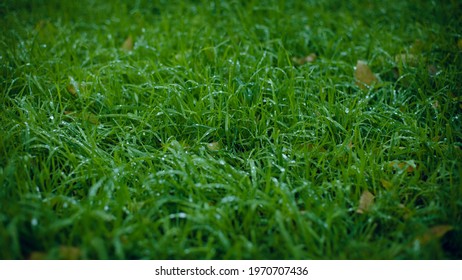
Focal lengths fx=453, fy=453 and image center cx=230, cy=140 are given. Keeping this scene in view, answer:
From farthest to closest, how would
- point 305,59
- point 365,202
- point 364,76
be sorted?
point 305,59 → point 364,76 → point 365,202

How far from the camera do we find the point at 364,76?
8.96 feet

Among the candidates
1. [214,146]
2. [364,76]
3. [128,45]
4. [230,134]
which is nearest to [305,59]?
[364,76]

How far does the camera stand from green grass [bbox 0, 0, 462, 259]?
1779 mm

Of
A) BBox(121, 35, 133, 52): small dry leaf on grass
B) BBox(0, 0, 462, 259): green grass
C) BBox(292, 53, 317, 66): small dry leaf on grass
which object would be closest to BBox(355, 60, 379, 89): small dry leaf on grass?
BBox(0, 0, 462, 259): green grass

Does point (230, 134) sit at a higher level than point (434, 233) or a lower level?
higher

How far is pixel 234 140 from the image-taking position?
2312mm

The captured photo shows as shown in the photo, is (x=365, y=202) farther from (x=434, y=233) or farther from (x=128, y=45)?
(x=128, y=45)

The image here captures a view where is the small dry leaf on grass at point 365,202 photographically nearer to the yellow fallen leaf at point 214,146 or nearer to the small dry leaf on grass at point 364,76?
the yellow fallen leaf at point 214,146

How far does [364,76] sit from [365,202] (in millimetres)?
1037

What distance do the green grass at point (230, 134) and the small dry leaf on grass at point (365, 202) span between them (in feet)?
0.08

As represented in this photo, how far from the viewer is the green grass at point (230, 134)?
1779 mm

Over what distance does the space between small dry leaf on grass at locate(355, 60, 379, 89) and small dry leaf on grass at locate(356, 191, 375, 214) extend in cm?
89
